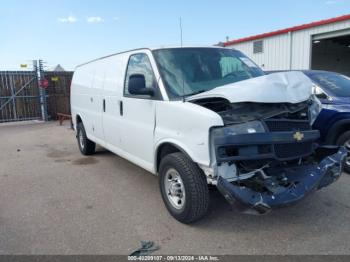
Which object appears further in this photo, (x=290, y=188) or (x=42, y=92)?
(x=42, y=92)

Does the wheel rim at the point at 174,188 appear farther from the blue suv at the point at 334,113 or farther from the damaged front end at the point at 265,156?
the blue suv at the point at 334,113

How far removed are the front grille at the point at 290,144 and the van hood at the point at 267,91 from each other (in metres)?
0.23

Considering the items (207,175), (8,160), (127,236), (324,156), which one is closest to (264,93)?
(207,175)

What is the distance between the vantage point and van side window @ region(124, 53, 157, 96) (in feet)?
14.3

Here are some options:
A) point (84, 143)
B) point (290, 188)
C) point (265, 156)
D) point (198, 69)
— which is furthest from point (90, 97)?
point (290, 188)

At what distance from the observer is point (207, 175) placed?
134 inches

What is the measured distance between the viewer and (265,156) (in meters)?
3.31

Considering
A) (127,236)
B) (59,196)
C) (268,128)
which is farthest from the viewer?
(59,196)

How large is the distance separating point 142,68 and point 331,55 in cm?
2174

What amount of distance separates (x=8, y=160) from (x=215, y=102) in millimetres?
5814

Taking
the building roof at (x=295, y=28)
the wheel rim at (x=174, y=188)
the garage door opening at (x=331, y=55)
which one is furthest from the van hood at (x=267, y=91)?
the garage door opening at (x=331, y=55)

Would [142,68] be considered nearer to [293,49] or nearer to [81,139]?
[81,139]

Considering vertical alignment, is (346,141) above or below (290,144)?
below

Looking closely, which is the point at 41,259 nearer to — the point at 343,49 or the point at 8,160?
the point at 8,160
